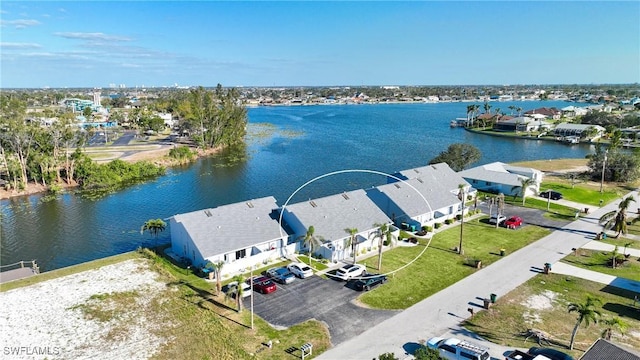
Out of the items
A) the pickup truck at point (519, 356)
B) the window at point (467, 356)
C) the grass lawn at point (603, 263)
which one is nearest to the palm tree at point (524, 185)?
the grass lawn at point (603, 263)

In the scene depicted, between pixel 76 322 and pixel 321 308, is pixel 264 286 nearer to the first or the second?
pixel 321 308

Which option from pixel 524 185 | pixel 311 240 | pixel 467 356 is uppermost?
pixel 524 185

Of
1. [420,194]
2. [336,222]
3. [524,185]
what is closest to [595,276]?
[420,194]

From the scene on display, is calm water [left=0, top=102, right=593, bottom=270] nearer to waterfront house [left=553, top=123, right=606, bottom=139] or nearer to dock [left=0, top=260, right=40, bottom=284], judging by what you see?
dock [left=0, top=260, right=40, bottom=284]

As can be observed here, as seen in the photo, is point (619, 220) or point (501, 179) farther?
point (501, 179)

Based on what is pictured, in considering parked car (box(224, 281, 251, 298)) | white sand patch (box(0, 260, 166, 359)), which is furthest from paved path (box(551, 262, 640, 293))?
white sand patch (box(0, 260, 166, 359))

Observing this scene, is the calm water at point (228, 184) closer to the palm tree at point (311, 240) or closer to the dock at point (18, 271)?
the dock at point (18, 271)
